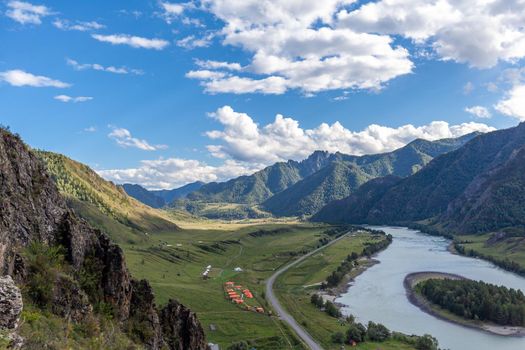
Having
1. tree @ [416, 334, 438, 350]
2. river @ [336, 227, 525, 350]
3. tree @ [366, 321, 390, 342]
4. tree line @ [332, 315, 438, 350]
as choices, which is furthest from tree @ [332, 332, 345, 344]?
river @ [336, 227, 525, 350]

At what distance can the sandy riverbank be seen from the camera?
120m

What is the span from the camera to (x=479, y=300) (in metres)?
133

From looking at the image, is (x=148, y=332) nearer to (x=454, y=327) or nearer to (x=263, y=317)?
(x=263, y=317)

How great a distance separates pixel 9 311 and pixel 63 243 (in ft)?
66.7

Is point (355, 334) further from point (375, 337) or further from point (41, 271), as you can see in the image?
point (41, 271)

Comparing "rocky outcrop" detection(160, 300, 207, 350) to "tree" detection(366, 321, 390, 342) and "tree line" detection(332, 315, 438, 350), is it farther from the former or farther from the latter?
"tree" detection(366, 321, 390, 342)

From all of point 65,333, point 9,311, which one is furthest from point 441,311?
point 9,311

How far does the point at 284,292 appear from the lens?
164375mm

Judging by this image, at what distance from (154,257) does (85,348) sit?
170459 mm

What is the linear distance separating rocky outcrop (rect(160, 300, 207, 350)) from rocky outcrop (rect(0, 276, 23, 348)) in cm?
3341

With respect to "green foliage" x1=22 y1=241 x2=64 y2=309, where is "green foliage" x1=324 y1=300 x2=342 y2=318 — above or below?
below

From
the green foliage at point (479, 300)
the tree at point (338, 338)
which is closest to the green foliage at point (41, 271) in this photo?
the tree at point (338, 338)

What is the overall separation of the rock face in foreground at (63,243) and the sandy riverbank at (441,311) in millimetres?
106949

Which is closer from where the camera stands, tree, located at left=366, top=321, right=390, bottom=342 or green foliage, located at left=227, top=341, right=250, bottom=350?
green foliage, located at left=227, top=341, right=250, bottom=350
